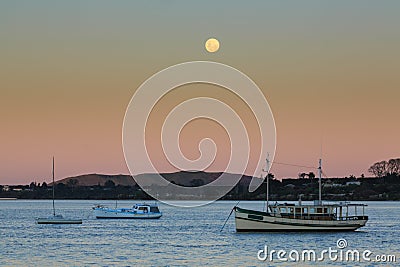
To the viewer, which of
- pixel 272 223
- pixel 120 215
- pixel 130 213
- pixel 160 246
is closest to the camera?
pixel 160 246

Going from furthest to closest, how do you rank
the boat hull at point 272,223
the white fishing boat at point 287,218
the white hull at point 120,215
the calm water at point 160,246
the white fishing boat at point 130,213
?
the white fishing boat at point 130,213
the white hull at point 120,215
the white fishing boat at point 287,218
the boat hull at point 272,223
the calm water at point 160,246

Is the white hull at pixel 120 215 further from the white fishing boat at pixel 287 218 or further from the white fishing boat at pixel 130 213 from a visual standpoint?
the white fishing boat at pixel 287 218

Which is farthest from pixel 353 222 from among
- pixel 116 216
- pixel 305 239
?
pixel 116 216

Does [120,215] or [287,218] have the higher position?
[287,218]

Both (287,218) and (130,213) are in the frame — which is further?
(130,213)

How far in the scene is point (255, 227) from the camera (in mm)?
98562

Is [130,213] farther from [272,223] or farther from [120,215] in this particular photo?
[272,223]

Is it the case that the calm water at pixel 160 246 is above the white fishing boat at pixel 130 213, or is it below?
below

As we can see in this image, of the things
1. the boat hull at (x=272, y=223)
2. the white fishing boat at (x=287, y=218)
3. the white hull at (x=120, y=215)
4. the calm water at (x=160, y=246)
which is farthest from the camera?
the white hull at (x=120, y=215)

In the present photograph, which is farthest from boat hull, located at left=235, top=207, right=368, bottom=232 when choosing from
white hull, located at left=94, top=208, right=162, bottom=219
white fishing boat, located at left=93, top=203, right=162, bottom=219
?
white fishing boat, located at left=93, top=203, right=162, bottom=219

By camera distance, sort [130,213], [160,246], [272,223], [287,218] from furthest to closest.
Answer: [130,213], [287,218], [272,223], [160,246]

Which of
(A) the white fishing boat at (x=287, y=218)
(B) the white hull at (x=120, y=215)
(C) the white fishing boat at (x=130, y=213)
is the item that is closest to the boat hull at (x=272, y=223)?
(A) the white fishing boat at (x=287, y=218)

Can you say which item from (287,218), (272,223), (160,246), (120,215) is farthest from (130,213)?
(160,246)

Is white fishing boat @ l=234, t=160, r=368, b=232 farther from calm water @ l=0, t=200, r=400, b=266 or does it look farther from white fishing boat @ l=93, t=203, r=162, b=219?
white fishing boat @ l=93, t=203, r=162, b=219
